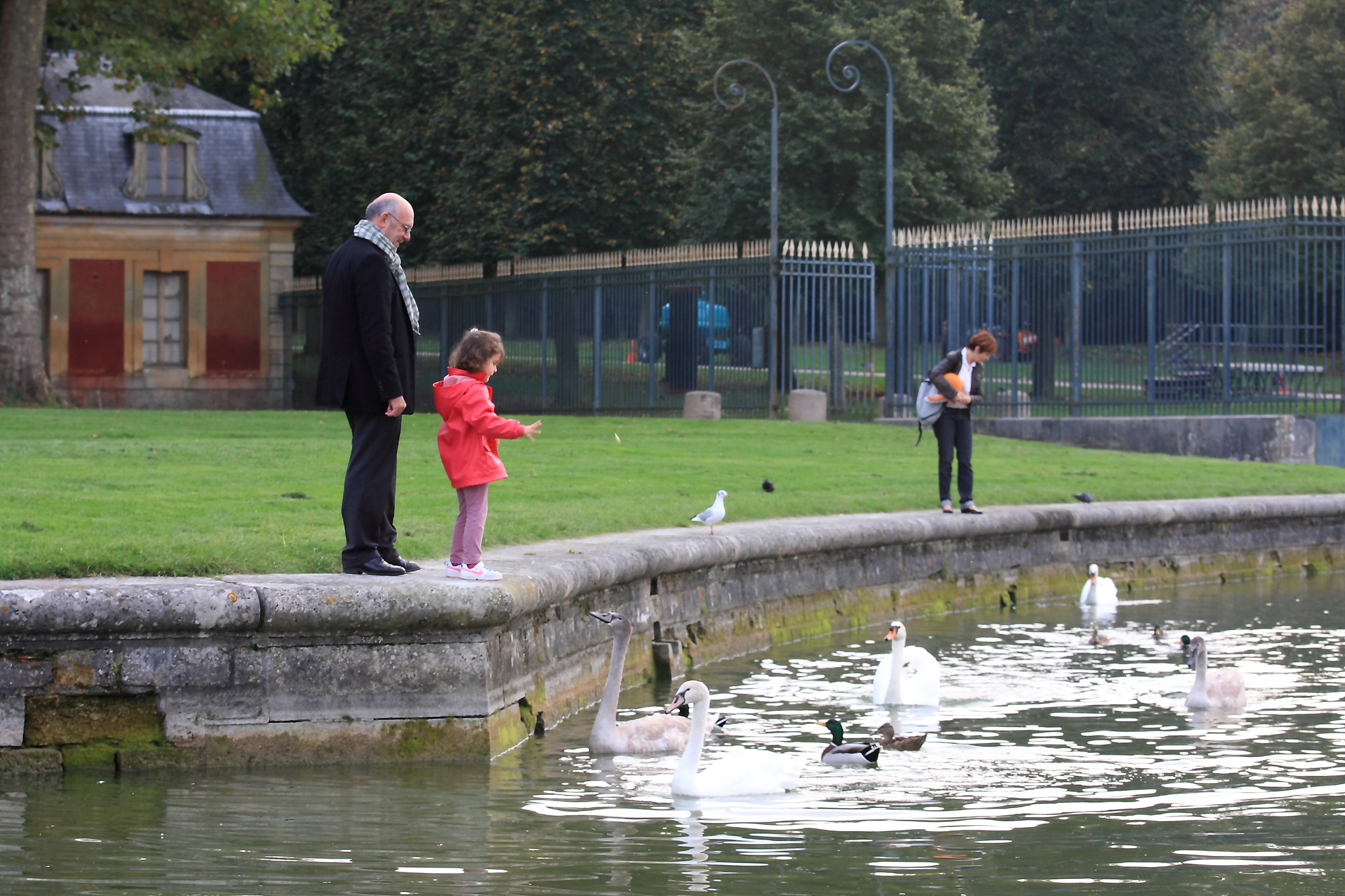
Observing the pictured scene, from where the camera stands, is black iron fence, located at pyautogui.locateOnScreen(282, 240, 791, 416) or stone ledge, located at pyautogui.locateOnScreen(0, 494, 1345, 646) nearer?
stone ledge, located at pyautogui.locateOnScreen(0, 494, 1345, 646)

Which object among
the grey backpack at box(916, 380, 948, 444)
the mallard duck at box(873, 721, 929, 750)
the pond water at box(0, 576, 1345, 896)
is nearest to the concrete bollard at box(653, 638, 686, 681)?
the pond water at box(0, 576, 1345, 896)

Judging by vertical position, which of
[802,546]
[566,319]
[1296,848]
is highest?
[566,319]

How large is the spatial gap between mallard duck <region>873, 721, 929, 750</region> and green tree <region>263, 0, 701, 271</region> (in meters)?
24.6

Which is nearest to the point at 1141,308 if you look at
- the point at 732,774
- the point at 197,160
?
the point at 732,774

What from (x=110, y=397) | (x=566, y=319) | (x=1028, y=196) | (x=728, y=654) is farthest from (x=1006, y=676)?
(x=1028, y=196)

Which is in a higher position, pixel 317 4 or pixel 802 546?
pixel 317 4

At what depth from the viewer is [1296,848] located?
607cm

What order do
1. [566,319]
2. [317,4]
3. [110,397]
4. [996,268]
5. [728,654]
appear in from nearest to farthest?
[728,654] → [996,268] → [317,4] → [566,319] → [110,397]

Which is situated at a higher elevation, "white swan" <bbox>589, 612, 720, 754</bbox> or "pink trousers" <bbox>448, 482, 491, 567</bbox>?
"pink trousers" <bbox>448, 482, 491, 567</bbox>

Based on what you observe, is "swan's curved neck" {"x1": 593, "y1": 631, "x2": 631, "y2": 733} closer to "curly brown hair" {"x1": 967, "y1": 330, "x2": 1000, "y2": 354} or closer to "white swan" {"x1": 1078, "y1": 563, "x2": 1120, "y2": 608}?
"white swan" {"x1": 1078, "y1": 563, "x2": 1120, "y2": 608}

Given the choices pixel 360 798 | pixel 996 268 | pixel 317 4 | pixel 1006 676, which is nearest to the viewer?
pixel 360 798

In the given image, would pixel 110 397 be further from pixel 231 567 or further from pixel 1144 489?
pixel 231 567

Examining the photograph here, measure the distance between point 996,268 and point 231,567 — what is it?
1687 cm

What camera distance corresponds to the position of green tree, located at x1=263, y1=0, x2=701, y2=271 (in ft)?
107
